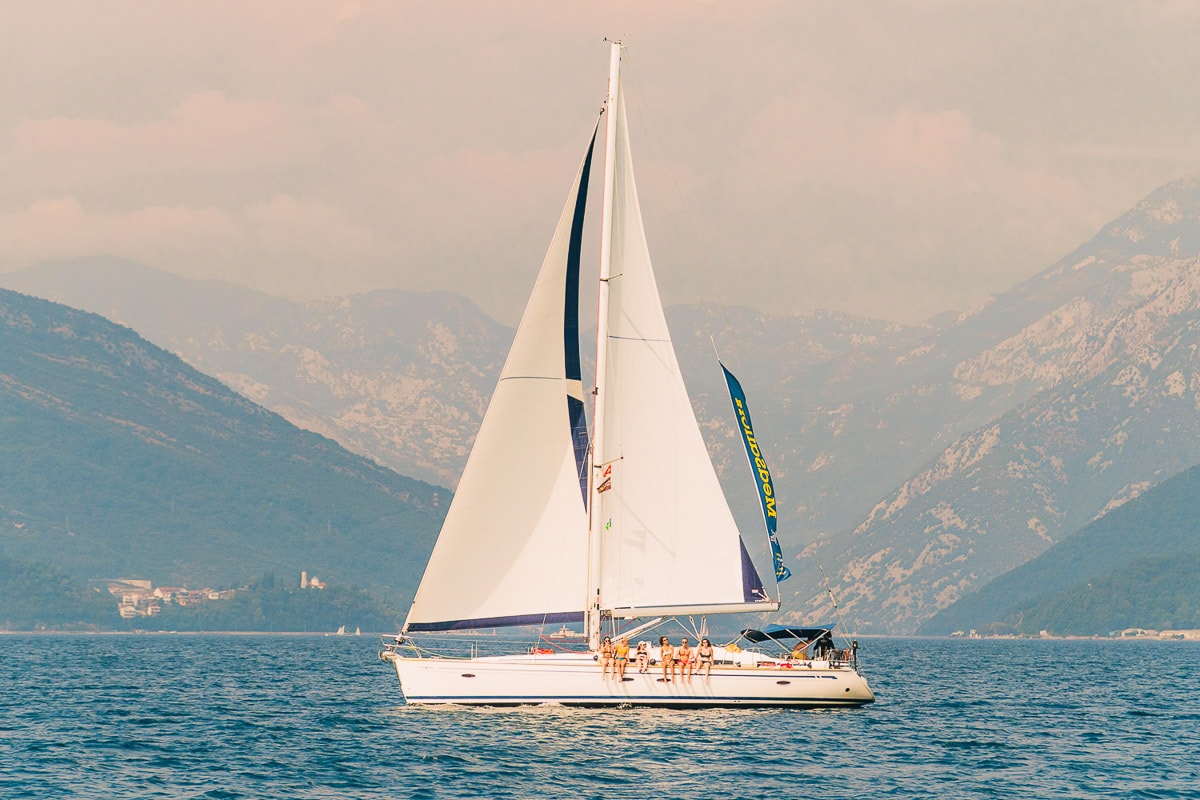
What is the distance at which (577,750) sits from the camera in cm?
4872

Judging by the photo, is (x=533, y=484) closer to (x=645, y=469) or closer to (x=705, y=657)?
→ (x=645, y=469)

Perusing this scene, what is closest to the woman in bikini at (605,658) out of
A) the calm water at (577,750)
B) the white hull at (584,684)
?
the white hull at (584,684)

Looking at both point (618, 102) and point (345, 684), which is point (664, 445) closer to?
point (618, 102)

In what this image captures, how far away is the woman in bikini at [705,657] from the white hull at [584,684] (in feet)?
0.72

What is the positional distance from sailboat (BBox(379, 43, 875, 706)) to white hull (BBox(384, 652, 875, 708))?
0.05 meters

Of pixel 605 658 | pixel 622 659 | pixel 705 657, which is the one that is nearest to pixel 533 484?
pixel 605 658

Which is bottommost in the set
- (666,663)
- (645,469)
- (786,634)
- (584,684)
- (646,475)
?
(584,684)

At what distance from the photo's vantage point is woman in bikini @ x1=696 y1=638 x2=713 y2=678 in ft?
182

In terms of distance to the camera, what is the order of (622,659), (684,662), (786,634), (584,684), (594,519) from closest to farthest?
(584,684) → (622,659) → (684,662) → (594,519) → (786,634)

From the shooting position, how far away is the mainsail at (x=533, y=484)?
5550cm

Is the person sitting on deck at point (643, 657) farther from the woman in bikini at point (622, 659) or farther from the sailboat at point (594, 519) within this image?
the woman in bikini at point (622, 659)

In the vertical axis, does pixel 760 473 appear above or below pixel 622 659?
above

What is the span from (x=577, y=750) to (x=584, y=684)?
218 inches

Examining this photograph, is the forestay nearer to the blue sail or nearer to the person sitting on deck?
the blue sail
